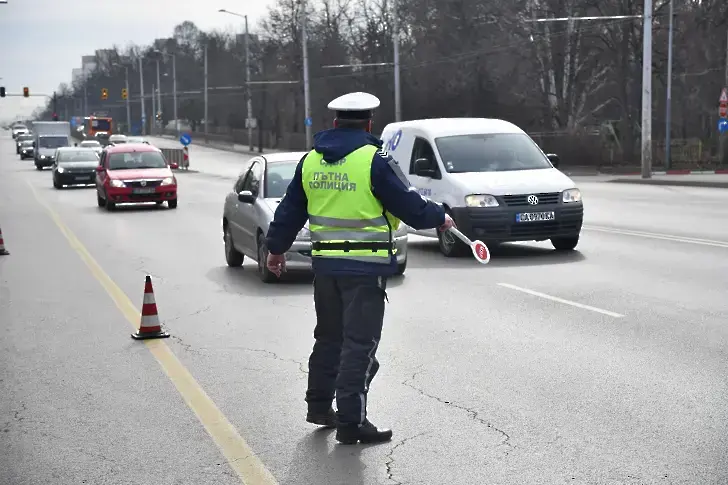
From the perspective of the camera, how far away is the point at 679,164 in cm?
4875

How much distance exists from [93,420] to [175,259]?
33.2 ft

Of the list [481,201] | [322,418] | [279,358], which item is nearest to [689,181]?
[481,201]

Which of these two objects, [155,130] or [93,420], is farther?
[155,130]

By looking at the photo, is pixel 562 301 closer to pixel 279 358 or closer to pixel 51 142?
pixel 279 358

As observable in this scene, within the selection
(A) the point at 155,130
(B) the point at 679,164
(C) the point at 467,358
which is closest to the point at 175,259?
(C) the point at 467,358

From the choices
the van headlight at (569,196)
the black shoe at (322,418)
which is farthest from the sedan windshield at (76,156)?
the black shoe at (322,418)

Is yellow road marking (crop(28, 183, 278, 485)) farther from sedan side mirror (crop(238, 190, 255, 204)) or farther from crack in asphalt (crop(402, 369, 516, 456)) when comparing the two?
sedan side mirror (crop(238, 190, 255, 204))

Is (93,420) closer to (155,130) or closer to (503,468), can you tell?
(503,468)

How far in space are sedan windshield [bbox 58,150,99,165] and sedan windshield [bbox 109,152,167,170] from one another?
1187 centimetres

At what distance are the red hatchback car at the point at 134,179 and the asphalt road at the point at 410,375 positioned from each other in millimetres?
13234

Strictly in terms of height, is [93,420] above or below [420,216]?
below

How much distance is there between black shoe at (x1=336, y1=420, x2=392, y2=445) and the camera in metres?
6.38

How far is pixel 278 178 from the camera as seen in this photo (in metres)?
15.3

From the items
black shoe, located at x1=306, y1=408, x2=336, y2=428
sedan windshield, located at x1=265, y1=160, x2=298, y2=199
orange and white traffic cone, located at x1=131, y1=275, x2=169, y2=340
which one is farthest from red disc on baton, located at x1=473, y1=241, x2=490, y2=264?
sedan windshield, located at x1=265, y1=160, x2=298, y2=199
